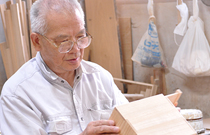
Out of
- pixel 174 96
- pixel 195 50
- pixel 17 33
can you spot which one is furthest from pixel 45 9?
pixel 195 50

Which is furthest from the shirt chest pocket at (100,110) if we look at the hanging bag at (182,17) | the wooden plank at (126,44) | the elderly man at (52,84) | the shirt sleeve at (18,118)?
the wooden plank at (126,44)

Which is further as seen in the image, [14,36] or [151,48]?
[151,48]

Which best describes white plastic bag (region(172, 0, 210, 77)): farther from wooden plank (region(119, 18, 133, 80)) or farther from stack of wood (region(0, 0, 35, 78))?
stack of wood (region(0, 0, 35, 78))

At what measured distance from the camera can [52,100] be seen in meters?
1.69

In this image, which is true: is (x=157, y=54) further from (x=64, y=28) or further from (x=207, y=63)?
(x=64, y=28)

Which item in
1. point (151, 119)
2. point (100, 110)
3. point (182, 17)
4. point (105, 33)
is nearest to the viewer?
point (151, 119)

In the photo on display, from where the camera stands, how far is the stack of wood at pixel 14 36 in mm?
3186

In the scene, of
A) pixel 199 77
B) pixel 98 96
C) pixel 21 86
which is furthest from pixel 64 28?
pixel 199 77

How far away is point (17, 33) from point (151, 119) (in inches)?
88.2

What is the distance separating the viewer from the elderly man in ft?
5.17

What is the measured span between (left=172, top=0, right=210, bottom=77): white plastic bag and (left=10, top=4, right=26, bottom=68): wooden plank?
1.67m

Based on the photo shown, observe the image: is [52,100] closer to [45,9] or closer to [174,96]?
[45,9]

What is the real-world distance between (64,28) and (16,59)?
181cm

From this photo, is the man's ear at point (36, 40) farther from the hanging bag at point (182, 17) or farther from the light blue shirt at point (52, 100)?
the hanging bag at point (182, 17)
